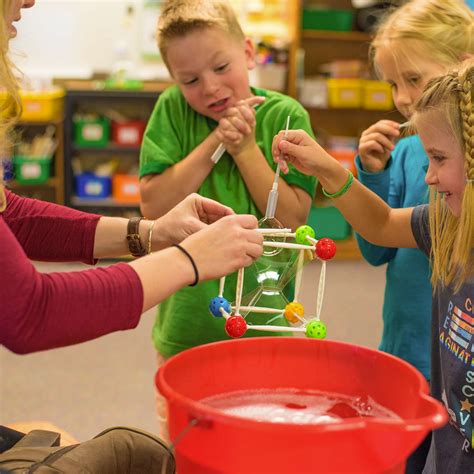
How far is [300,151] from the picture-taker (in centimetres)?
134

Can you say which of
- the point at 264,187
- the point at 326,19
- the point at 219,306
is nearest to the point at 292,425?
the point at 219,306

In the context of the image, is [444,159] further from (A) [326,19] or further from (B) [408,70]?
(A) [326,19]

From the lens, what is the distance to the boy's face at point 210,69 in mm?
1571

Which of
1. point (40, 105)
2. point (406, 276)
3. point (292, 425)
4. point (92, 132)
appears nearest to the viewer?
point (292, 425)

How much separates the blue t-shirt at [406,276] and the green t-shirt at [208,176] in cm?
18

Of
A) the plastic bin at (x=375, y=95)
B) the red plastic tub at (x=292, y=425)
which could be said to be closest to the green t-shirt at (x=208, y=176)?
the red plastic tub at (x=292, y=425)

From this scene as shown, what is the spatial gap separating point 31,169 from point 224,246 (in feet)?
11.6

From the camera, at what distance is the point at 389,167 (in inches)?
64.6

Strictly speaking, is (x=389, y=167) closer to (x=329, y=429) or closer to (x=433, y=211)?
(x=433, y=211)

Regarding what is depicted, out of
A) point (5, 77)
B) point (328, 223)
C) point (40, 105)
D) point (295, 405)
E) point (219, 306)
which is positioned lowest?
point (328, 223)

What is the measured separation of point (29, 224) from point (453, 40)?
3.01 ft

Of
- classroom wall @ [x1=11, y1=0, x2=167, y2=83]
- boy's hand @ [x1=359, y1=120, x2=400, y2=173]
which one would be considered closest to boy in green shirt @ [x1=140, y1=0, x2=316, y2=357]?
boy's hand @ [x1=359, y1=120, x2=400, y2=173]

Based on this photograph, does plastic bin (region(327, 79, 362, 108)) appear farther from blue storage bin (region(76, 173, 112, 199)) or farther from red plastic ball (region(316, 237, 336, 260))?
red plastic ball (region(316, 237, 336, 260))

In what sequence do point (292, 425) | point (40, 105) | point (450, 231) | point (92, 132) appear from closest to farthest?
1. point (292, 425)
2. point (450, 231)
3. point (40, 105)
4. point (92, 132)
